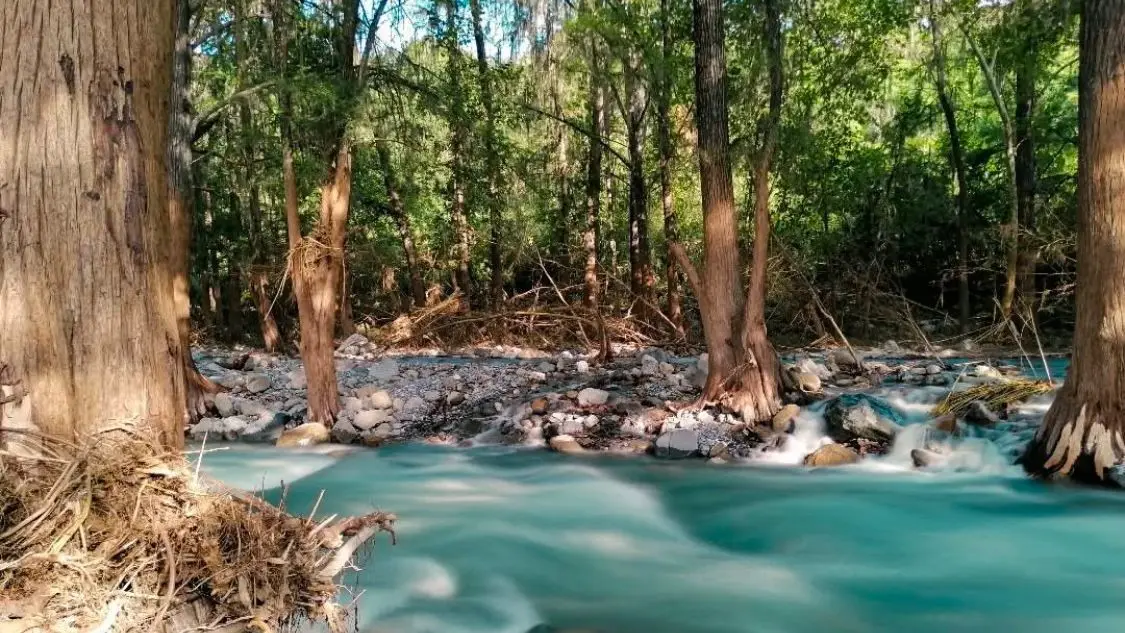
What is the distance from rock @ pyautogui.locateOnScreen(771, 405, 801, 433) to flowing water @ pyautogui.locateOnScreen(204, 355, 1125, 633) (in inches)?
4.7

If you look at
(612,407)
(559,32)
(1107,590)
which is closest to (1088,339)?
(1107,590)

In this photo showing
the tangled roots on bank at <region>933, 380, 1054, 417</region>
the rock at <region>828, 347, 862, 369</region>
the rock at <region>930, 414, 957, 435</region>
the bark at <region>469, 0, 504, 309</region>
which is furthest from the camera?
the bark at <region>469, 0, 504, 309</region>

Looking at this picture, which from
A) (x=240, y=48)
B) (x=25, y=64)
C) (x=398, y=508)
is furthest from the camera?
(x=240, y=48)

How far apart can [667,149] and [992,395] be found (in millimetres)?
8771

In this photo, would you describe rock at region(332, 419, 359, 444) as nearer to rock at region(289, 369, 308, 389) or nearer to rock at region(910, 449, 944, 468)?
rock at region(289, 369, 308, 389)

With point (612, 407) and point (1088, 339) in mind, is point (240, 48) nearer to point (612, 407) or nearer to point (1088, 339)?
point (612, 407)

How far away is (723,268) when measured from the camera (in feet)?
29.7

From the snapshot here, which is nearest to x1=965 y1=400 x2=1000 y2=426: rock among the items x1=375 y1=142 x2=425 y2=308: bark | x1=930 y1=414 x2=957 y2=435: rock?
x1=930 y1=414 x2=957 y2=435: rock

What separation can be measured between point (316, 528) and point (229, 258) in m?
20.0

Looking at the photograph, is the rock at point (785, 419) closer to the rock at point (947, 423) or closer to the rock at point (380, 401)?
the rock at point (947, 423)

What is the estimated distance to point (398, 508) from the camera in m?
7.55

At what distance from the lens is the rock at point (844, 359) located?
37.9ft

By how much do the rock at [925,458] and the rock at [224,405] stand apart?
26.7 feet

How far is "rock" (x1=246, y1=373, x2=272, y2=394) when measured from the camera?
11.9 m
